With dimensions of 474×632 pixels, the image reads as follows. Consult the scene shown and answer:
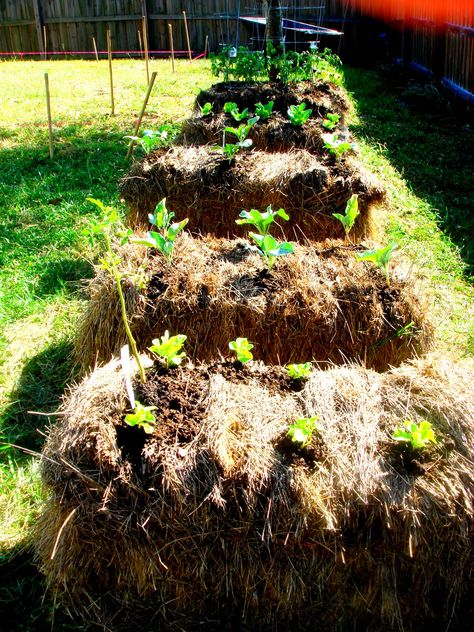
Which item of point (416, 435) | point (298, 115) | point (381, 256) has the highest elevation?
point (298, 115)

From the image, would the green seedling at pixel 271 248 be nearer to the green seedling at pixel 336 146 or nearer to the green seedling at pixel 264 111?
the green seedling at pixel 336 146

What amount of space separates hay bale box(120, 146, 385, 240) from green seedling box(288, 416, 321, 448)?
2628 mm

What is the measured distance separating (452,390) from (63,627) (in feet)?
5.67

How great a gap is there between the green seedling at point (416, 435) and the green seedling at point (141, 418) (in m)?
0.86

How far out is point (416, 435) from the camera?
2.09 meters

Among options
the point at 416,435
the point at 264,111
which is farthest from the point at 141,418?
the point at 264,111

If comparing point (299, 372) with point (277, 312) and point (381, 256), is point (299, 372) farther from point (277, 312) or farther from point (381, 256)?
point (381, 256)

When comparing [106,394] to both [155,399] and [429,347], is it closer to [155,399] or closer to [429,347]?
[155,399]

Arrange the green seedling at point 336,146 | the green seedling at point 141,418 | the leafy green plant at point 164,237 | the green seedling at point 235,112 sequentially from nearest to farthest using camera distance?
the green seedling at point 141,418 → the leafy green plant at point 164,237 → the green seedling at point 336,146 → the green seedling at point 235,112

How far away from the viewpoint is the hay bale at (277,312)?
10.7 feet

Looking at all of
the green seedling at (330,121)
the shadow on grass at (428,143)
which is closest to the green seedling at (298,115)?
the green seedling at (330,121)

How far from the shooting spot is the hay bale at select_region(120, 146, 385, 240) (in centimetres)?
452

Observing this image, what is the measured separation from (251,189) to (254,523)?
3.07 m

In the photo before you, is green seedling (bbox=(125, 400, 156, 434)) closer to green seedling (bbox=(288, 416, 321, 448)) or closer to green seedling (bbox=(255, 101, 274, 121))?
green seedling (bbox=(288, 416, 321, 448))
